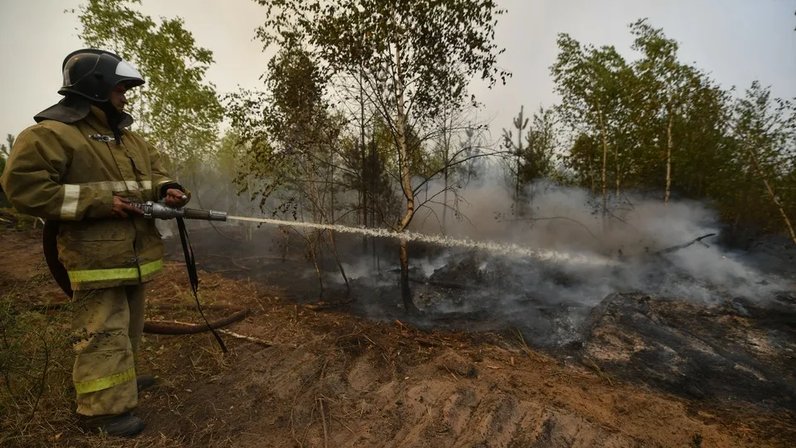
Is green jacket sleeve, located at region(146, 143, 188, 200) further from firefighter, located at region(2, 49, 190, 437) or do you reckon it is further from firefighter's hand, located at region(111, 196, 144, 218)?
firefighter's hand, located at region(111, 196, 144, 218)

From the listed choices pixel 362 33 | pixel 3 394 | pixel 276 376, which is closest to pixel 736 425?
pixel 276 376

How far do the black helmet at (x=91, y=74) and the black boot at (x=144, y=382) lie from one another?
2.38 m

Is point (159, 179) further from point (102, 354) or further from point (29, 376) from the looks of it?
point (29, 376)

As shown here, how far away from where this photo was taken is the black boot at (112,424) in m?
2.39

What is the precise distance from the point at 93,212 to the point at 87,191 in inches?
5.8

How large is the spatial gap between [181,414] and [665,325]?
726cm

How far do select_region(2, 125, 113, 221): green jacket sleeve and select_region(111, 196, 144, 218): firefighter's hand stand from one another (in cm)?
5

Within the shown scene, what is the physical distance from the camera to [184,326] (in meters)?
4.00

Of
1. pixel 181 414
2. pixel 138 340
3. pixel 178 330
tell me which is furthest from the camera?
pixel 178 330

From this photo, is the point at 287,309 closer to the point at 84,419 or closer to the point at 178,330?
the point at 178,330

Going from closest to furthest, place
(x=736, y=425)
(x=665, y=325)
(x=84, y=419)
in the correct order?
(x=84, y=419), (x=736, y=425), (x=665, y=325)

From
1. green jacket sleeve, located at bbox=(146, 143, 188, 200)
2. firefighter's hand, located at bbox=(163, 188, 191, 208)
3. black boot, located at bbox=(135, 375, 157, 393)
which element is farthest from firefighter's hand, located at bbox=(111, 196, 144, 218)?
black boot, located at bbox=(135, 375, 157, 393)

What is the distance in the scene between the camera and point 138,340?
118 inches

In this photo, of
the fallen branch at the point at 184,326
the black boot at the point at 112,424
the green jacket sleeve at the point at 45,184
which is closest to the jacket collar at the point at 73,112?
the green jacket sleeve at the point at 45,184
